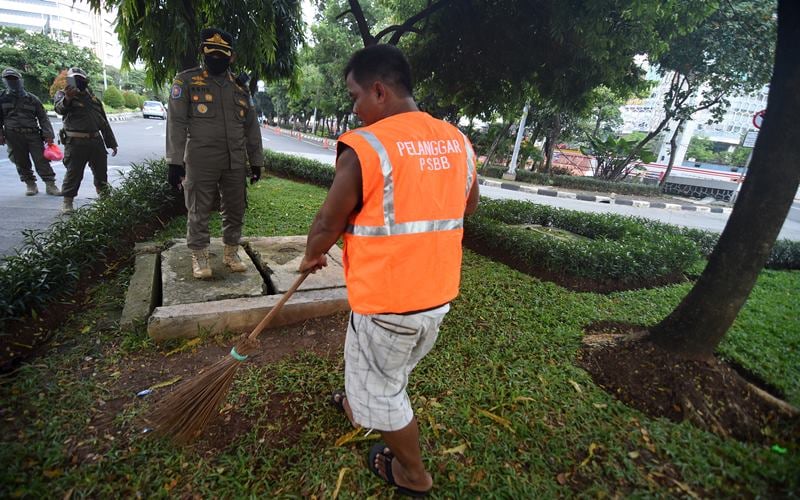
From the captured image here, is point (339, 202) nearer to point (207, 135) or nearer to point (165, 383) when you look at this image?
point (165, 383)

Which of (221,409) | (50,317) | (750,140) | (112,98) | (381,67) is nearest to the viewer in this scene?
(381,67)

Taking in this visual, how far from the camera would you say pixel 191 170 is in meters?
3.09

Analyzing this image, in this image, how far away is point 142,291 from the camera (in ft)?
10.3

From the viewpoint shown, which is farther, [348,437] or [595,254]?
[595,254]

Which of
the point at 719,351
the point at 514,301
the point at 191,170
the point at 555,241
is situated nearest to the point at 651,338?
the point at 719,351

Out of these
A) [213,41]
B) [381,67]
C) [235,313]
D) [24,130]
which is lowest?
[235,313]

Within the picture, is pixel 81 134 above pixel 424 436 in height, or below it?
above

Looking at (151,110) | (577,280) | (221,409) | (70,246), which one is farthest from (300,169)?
(151,110)

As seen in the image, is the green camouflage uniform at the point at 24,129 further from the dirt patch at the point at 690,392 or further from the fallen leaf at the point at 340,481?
the dirt patch at the point at 690,392

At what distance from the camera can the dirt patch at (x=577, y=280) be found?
436 centimetres

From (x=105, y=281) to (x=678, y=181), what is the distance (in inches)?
897

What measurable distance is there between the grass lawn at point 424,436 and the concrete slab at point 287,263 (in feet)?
2.55

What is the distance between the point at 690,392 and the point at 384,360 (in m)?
2.06

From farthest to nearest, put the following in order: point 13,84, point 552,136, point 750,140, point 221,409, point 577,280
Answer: point 552,136 < point 750,140 < point 13,84 < point 577,280 < point 221,409
